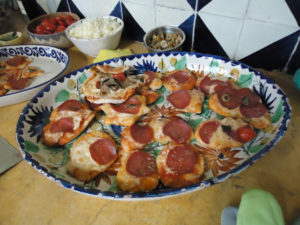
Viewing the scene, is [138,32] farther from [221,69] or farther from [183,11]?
[221,69]

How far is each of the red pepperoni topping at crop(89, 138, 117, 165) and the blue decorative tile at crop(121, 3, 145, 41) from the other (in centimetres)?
97

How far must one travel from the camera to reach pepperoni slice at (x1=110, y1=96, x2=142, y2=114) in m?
1.00

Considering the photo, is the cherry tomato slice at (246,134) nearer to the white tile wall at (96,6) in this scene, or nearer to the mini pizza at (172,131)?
the mini pizza at (172,131)

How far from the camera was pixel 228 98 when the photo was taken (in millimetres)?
955

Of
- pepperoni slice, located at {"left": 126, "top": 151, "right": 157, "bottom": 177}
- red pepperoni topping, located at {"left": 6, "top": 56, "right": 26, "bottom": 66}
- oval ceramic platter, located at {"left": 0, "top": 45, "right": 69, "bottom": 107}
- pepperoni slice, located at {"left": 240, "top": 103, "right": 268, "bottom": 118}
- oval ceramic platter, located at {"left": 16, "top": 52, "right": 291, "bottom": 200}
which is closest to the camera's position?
→ oval ceramic platter, located at {"left": 16, "top": 52, "right": 291, "bottom": 200}

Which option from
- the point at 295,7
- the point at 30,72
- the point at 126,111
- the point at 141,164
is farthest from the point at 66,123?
the point at 295,7

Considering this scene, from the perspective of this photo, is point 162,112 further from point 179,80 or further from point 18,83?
point 18,83

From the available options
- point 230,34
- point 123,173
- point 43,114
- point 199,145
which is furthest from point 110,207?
point 230,34

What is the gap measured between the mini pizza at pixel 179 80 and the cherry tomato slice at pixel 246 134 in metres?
0.36

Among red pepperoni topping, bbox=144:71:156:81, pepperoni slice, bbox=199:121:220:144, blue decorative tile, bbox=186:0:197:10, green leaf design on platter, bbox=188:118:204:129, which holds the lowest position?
green leaf design on platter, bbox=188:118:204:129

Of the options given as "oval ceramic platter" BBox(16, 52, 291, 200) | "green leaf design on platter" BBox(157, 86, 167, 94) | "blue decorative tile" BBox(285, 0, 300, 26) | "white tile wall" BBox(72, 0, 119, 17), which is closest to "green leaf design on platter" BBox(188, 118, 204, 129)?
"oval ceramic platter" BBox(16, 52, 291, 200)

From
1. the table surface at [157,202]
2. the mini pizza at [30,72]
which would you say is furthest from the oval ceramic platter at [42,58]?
the table surface at [157,202]

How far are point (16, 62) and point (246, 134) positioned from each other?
1519 millimetres

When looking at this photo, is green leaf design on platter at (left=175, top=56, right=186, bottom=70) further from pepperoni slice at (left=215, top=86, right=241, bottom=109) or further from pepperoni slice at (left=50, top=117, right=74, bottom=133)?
pepperoni slice at (left=50, top=117, right=74, bottom=133)
